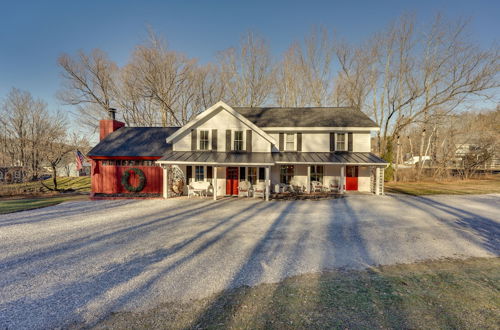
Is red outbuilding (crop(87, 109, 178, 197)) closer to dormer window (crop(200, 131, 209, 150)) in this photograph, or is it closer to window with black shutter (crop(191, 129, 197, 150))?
window with black shutter (crop(191, 129, 197, 150))

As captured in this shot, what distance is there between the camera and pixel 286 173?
16688 millimetres

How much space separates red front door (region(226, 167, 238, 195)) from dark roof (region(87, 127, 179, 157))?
5346 mm

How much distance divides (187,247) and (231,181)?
9.40 m

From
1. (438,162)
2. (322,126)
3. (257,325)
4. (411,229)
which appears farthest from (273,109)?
(438,162)

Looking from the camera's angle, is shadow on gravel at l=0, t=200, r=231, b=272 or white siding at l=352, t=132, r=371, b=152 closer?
shadow on gravel at l=0, t=200, r=231, b=272

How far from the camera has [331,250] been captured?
6.32 m

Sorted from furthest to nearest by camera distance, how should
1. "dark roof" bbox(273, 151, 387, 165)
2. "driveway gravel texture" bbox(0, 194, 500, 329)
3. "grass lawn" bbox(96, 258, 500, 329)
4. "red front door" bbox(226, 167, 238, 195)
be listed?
"red front door" bbox(226, 167, 238, 195) → "dark roof" bbox(273, 151, 387, 165) → "driveway gravel texture" bbox(0, 194, 500, 329) → "grass lawn" bbox(96, 258, 500, 329)

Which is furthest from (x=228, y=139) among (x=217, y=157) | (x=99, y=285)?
(x=99, y=285)

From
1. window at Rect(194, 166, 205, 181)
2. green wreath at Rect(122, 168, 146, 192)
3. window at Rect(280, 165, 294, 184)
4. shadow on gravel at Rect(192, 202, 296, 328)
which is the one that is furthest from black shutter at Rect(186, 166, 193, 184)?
shadow on gravel at Rect(192, 202, 296, 328)

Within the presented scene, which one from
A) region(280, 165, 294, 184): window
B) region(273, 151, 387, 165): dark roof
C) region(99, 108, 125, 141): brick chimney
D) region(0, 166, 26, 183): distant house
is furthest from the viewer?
region(99, 108, 125, 141): brick chimney

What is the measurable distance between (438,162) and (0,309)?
36.1m

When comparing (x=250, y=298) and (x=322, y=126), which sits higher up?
(x=322, y=126)

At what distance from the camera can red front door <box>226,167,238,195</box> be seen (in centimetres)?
1580

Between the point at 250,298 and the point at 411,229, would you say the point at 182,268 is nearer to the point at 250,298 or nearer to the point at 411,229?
the point at 250,298
